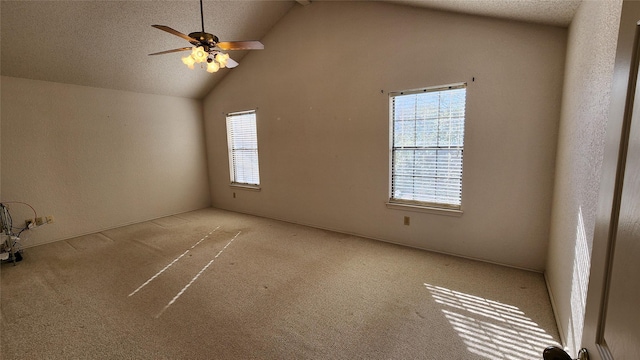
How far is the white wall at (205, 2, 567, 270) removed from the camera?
2605 millimetres

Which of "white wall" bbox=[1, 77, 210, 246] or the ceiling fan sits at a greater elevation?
the ceiling fan

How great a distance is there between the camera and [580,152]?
5.70 feet

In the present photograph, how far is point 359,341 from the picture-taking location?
188cm

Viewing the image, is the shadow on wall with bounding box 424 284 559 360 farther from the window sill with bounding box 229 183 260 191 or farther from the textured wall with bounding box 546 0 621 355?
the window sill with bounding box 229 183 260 191

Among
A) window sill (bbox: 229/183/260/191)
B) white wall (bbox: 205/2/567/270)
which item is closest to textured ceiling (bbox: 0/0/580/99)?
white wall (bbox: 205/2/567/270)

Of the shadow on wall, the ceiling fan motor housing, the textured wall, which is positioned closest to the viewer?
the textured wall

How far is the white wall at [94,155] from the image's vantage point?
12.0 feet

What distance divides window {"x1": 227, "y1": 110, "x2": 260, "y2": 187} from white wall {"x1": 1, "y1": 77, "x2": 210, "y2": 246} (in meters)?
0.85

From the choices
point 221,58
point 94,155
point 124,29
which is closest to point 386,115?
point 221,58

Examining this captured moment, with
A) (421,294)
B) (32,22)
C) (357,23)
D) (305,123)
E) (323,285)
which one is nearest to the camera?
(421,294)

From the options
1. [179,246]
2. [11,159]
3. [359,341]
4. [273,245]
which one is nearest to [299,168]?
[273,245]

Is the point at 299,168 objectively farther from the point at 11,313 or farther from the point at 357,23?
the point at 11,313

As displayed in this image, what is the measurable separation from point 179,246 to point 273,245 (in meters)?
1.27

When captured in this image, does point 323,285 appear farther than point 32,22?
No
